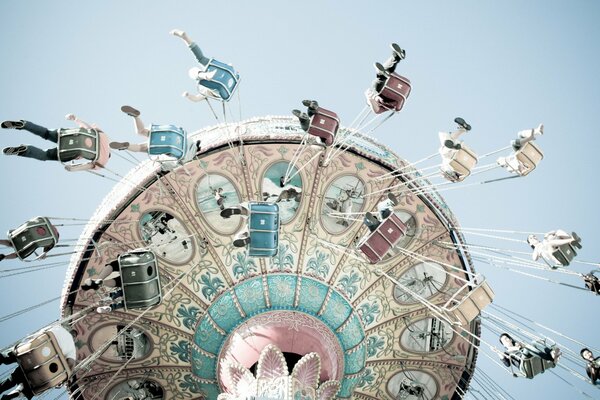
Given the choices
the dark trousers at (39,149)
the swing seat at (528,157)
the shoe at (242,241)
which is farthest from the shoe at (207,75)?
the swing seat at (528,157)

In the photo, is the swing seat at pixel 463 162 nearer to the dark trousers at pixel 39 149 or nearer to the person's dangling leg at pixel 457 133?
the person's dangling leg at pixel 457 133

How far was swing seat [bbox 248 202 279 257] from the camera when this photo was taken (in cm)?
671

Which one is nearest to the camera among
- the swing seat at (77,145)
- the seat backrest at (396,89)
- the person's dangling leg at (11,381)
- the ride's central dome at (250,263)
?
the person's dangling leg at (11,381)

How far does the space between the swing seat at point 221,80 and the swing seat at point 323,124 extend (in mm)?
1317

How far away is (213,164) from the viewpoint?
758 centimetres

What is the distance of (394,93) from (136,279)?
15.7ft

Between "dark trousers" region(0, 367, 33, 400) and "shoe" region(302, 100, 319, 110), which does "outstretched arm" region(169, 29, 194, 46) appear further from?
"dark trousers" region(0, 367, 33, 400)

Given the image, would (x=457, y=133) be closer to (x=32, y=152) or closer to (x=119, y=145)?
(x=119, y=145)

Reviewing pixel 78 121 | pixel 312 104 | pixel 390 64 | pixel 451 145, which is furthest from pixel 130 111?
pixel 451 145

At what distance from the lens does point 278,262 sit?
8.05 m

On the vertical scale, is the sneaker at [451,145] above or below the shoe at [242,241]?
above

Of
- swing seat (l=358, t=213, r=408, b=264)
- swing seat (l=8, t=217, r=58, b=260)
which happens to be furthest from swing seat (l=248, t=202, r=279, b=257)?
swing seat (l=8, t=217, r=58, b=260)

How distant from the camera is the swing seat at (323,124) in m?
6.99

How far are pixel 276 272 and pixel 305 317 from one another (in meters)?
0.92
